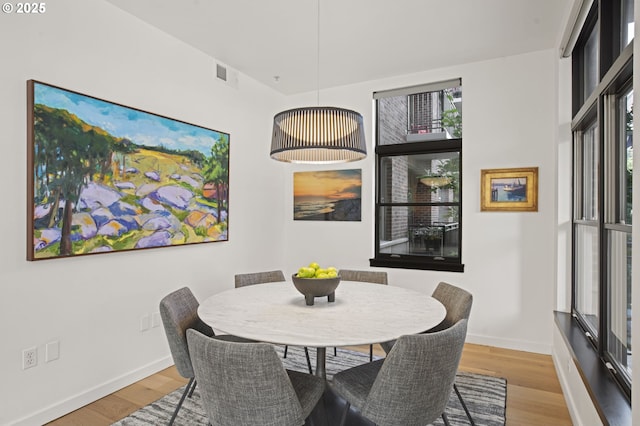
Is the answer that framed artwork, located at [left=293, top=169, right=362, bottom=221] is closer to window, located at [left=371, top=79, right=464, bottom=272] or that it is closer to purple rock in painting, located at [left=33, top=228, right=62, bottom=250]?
window, located at [left=371, top=79, right=464, bottom=272]

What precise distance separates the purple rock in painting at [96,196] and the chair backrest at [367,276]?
1836mm

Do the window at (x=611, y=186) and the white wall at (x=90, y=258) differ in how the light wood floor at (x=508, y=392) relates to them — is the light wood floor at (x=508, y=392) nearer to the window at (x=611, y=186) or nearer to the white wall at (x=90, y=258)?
the white wall at (x=90, y=258)

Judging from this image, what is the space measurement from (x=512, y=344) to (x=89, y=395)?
11.6 ft

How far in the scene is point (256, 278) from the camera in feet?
10.3

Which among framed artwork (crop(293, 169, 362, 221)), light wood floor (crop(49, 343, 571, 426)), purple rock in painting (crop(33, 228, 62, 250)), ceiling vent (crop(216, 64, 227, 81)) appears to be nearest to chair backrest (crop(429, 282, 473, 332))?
light wood floor (crop(49, 343, 571, 426))

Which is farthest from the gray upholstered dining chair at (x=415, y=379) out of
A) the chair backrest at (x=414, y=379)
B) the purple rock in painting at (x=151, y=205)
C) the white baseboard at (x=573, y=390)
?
the purple rock in painting at (x=151, y=205)

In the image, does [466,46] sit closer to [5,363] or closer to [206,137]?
[206,137]

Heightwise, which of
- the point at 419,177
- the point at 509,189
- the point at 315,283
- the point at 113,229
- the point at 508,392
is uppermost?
the point at 419,177

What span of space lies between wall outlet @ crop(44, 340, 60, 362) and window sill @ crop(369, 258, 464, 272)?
9.55ft

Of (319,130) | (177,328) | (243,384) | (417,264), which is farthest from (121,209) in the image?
(417,264)

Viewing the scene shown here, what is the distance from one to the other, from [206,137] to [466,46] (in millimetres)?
2472

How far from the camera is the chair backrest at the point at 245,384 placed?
4.76 ft

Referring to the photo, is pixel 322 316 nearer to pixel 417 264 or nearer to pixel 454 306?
pixel 454 306

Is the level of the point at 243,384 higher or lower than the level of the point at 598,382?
higher
